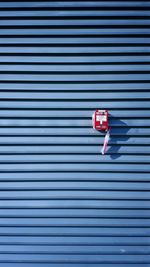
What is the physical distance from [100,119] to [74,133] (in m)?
0.35

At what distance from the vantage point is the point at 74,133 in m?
4.08

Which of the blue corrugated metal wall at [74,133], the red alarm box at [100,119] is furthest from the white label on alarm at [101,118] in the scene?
the blue corrugated metal wall at [74,133]

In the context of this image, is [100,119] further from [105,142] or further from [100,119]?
[105,142]

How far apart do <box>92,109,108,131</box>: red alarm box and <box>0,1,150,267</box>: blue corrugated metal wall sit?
0.32 feet

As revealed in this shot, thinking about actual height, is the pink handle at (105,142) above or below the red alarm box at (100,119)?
below

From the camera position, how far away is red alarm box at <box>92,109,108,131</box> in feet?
13.1

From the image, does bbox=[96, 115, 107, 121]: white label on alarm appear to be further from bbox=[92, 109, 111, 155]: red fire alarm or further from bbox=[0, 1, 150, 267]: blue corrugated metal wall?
bbox=[0, 1, 150, 267]: blue corrugated metal wall

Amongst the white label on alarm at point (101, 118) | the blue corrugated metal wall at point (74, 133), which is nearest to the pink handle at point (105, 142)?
the blue corrugated metal wall at point (74, 133)

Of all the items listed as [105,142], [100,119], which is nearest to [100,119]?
[100,119]

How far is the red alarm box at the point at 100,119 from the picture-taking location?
3994 millimetres

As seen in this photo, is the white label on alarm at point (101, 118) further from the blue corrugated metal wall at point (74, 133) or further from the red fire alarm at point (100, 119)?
the blue corrugated metal wall at point (74, 133)

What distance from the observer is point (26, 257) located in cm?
412

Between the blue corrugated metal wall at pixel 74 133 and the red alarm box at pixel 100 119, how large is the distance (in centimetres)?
10

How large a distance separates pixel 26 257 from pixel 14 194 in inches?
30.0
